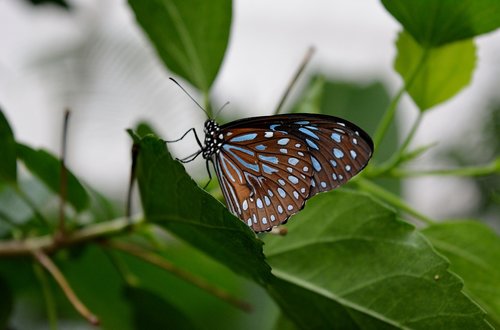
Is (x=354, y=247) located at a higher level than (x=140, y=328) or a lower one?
higher

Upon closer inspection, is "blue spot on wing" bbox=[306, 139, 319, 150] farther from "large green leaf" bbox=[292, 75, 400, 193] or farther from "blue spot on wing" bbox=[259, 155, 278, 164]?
"large green leaf" bbox=[292, 75, 400, 193]

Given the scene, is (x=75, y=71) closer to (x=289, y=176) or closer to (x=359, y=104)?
(x=359, y=104)

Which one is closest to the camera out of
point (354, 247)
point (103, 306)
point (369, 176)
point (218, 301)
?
point (354, 247)

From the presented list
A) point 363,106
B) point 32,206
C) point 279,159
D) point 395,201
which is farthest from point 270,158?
point 363,106

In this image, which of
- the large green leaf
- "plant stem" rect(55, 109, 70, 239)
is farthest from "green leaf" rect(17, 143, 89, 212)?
the large green leaf

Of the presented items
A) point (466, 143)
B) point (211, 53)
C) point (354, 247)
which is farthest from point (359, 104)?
point (354, 247)

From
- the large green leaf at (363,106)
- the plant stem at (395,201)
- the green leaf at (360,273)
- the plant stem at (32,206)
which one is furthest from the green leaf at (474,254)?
the large green leaf at (363,106)
